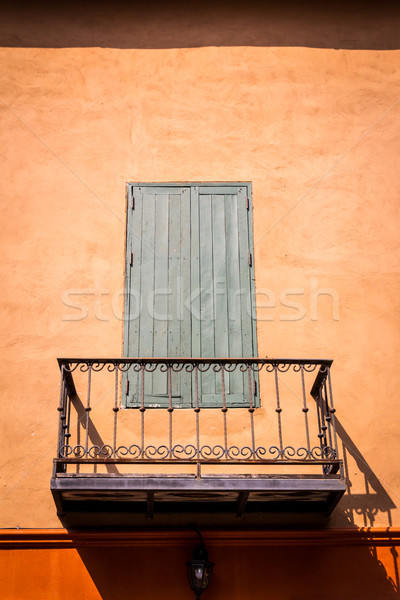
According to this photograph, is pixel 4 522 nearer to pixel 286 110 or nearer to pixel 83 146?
pixel 83 146

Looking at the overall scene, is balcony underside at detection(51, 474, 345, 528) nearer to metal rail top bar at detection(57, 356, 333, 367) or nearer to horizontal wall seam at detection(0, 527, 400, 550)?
horizontal wall seam at detection(0, 527, 400, 550)

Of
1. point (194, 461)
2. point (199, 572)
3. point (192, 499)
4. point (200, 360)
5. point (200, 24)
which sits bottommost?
point (199, 572)

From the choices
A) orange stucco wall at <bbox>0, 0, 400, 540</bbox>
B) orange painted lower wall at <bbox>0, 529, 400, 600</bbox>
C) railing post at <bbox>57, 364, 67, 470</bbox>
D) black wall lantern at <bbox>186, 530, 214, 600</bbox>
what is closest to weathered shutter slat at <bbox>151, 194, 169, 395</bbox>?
orange stucco wall at <bbox>0, 0, 400, 540</bbox>

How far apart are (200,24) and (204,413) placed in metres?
4.67

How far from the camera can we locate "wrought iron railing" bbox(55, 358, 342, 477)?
7441 mm

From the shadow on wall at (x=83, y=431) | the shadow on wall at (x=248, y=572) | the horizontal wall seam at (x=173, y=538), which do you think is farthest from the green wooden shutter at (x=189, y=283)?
the shadow on wall at (x=248, y=572)

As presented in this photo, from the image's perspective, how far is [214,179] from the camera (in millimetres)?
8898

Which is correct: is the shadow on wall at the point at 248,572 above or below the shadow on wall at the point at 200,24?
below

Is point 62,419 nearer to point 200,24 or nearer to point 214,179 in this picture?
point 214,179

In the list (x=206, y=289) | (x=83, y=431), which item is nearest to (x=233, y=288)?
(x=206, y=289)

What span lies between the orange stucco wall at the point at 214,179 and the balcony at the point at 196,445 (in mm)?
295

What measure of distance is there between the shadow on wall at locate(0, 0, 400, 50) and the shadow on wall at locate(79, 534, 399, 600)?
563 cm

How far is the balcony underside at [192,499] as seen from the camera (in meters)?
6.79

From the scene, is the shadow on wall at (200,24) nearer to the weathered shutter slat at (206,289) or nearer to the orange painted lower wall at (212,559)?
the weathered shutter slat at (206,289)
